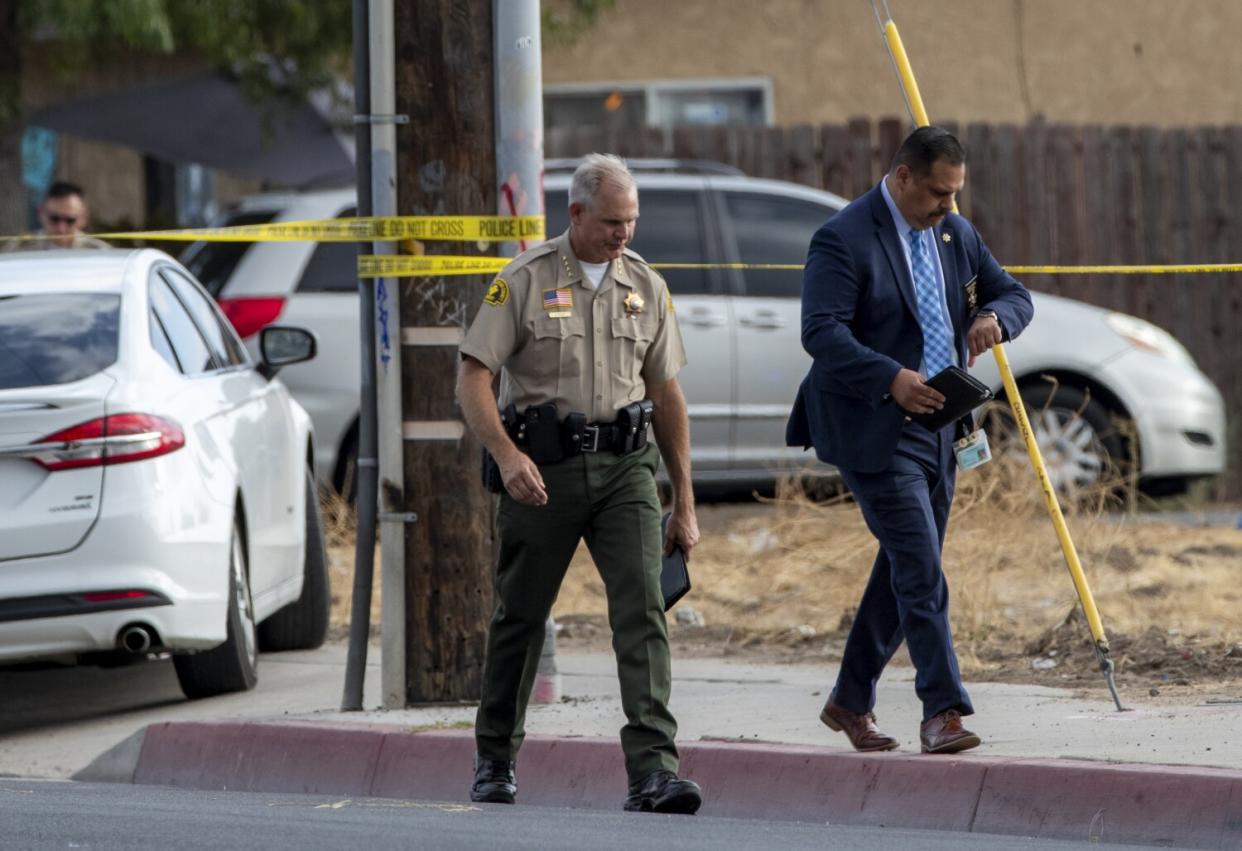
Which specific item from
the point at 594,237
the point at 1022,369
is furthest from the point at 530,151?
the point at 1022,369

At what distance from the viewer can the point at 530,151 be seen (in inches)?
304

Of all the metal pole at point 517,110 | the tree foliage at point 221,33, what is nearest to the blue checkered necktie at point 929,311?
the metal pole at point 517,110

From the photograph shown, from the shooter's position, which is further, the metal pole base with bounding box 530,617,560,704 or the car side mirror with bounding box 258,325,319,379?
the car side mirror with bounding box 258,325,319,379

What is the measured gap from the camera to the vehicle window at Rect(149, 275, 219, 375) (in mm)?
8578

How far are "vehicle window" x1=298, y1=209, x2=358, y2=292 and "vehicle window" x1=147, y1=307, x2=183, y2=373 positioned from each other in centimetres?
347

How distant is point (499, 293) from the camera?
633 cm

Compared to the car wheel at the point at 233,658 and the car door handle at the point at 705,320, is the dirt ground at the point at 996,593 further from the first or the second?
the car wheel at the point at 233,658

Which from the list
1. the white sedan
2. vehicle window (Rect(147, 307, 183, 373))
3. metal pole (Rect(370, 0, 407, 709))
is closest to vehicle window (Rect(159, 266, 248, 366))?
the white sedan

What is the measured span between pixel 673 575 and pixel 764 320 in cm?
579

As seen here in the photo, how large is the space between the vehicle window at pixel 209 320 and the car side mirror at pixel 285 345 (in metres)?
0.14

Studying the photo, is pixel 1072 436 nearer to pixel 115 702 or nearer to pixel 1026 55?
pixel 115 702

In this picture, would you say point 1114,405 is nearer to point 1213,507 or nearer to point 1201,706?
point 1213,507

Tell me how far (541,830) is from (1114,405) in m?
7.53

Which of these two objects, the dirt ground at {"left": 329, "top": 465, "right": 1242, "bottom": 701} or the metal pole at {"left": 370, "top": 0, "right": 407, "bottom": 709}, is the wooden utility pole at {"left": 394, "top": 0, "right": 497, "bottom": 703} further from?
the dirt ground at {"left": 329, "top": 465, "right": 1242, "bottom": 701}
